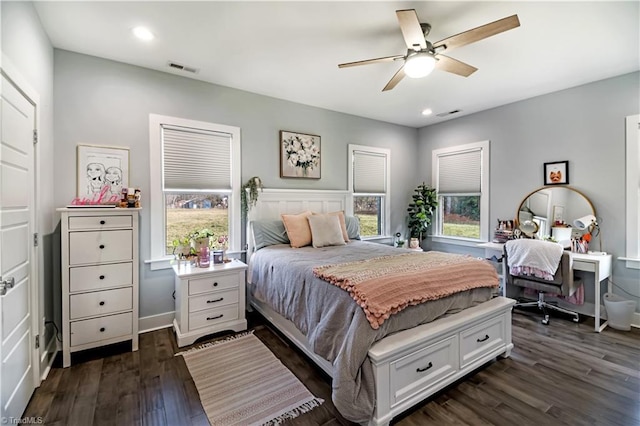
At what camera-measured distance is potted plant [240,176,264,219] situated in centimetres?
352

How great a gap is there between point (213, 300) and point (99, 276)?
0.98 m

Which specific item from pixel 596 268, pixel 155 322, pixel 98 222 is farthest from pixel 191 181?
pixel 596 268

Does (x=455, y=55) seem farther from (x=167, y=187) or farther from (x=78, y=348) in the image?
(x=78, y=348)

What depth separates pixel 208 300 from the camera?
2803 millimetres

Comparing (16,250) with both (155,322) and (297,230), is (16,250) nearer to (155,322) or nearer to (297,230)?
(155,322)

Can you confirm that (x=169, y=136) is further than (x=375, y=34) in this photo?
Yes

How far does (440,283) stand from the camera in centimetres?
202

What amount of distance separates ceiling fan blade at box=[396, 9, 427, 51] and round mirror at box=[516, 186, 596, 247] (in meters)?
2.86

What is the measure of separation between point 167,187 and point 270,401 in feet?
7.86

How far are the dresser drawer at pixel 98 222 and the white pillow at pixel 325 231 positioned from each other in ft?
5.99

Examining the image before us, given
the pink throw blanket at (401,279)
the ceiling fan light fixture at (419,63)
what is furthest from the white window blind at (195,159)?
the ceiling fan light fixture at (419,63)

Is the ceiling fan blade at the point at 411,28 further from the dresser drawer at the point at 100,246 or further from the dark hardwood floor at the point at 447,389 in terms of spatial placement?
the dresser drawer at the point at 100,246

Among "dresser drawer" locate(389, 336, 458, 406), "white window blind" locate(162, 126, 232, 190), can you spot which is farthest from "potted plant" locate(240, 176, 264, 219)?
"dresser drawer" locate(389, 336, 458, 406)

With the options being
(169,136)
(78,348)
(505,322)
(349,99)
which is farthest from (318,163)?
(78,348)
